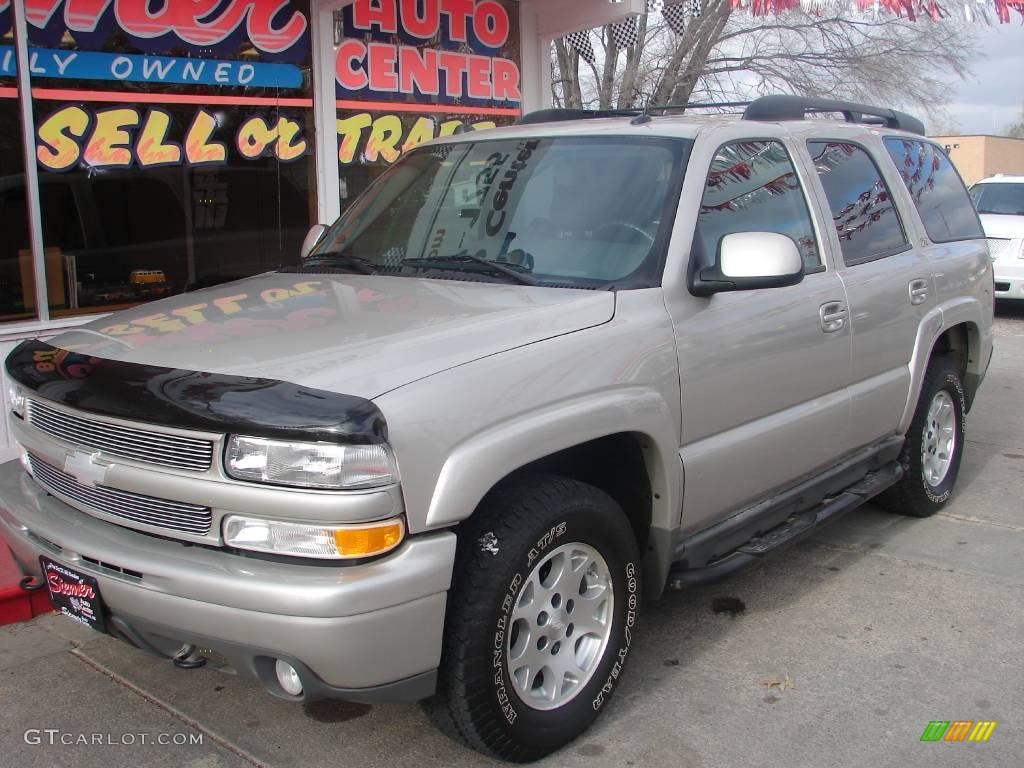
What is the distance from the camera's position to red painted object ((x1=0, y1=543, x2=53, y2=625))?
421 cm

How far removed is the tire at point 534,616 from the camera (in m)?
2.88

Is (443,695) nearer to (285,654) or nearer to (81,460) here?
(285,654)

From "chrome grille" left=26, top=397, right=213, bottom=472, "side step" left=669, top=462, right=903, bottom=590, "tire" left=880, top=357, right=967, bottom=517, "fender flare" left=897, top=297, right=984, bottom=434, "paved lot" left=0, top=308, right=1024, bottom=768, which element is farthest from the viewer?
"tire" left=880, top=357, right=967, bottom=517

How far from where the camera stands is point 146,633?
2.86 meters

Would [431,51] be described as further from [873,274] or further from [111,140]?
[873,274]

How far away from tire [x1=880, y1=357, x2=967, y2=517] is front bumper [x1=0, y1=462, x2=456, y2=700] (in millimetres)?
3313

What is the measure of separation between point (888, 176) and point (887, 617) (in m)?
2.13

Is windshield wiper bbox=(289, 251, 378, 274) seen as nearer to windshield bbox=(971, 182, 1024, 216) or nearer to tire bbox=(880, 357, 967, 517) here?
tire bbox=(880, 357, 967, 517)

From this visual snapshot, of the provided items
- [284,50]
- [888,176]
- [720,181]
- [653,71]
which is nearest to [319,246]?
[720,181]

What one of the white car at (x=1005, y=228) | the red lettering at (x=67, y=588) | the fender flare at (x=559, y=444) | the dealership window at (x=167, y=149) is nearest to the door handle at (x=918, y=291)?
the fender flare at (x=559, y=444)

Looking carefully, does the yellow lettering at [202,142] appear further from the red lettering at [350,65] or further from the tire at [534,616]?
the tire at [534,616]

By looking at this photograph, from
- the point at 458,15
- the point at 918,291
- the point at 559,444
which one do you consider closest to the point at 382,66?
the point at 458,15

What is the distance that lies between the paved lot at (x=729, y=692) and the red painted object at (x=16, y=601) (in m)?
0.06

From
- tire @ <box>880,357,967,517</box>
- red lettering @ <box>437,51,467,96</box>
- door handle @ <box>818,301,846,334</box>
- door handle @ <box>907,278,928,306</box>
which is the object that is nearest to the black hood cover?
door handle @ <box>818,301,846,334</box>
